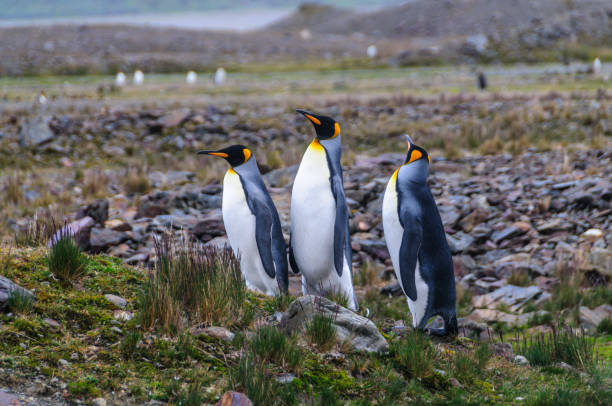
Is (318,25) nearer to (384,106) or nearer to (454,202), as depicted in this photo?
(384,106)

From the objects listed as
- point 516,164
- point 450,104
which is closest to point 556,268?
point 516,164

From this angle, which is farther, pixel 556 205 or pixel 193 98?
pixel 193 98

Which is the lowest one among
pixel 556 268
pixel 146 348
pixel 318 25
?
pixel 556 268

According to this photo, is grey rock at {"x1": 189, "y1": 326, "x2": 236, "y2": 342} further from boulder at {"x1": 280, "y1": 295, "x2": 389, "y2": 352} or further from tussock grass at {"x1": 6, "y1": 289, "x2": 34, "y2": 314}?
tussock grass at {"x1": 6, "y1": 289, "x2": 34, "y2": 314}

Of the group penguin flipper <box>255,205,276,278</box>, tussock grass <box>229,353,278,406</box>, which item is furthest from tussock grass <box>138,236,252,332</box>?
penguin flipper <box>255,205,276,278</box>

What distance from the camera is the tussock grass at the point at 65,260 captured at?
5.63 metres

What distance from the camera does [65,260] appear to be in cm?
566

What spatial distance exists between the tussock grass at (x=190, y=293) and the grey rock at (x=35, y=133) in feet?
49.0

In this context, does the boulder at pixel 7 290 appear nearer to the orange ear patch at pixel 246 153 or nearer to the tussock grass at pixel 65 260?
the tussock grass at pixel 65 260

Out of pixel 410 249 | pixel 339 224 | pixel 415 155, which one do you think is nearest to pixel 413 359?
pixel 410 249

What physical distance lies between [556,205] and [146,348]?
9.24 m

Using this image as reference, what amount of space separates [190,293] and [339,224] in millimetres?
1862

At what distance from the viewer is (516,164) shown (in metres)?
15.3

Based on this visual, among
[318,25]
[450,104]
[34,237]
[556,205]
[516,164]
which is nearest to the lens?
[34,237]
